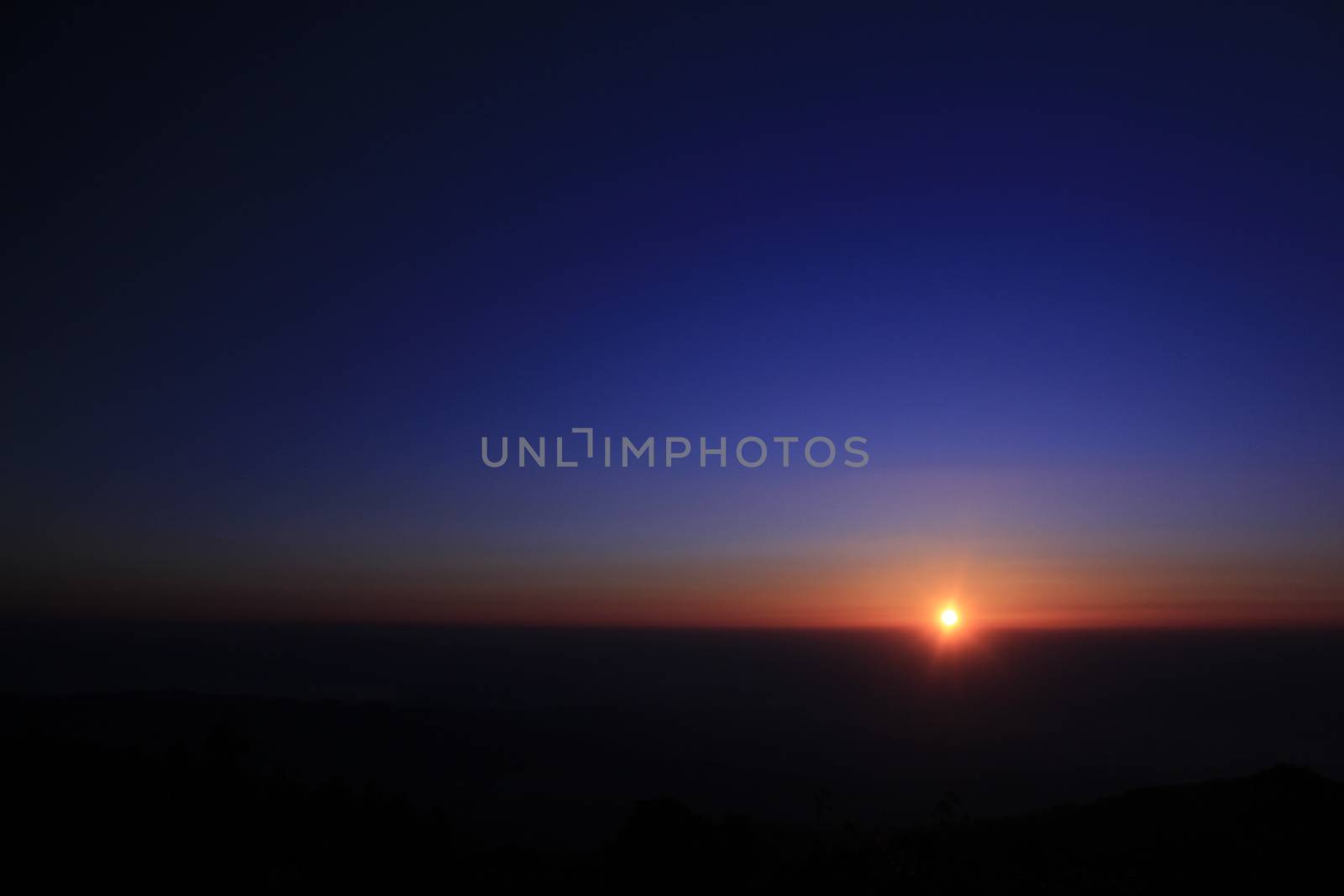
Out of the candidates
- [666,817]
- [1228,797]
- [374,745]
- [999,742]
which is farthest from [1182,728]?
[666,817]

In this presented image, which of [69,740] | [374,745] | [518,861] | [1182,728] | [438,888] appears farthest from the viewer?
Result: [1182,728]

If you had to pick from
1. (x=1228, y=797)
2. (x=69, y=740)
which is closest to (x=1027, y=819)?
(x=1228, y=797)

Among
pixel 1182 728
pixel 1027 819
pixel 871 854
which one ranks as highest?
pixel 871 854

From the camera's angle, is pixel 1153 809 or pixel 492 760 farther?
pixel 492 760

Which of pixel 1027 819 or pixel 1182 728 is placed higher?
pixel 1027 819

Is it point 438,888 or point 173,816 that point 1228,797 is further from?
point 173,816

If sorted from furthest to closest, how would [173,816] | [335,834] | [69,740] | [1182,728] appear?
[1182,728]
[69,740]
[335,834]
[173,816]
